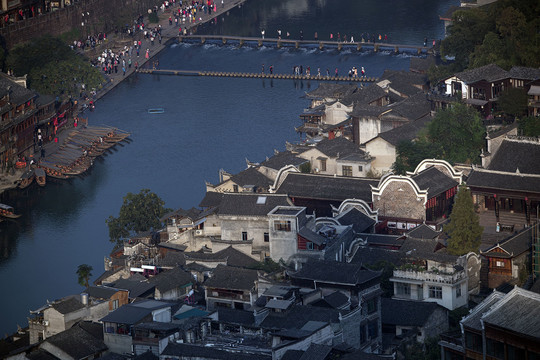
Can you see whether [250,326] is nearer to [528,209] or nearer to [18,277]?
[528,209]

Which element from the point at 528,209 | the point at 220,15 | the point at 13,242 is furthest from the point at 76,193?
the point at 220,15

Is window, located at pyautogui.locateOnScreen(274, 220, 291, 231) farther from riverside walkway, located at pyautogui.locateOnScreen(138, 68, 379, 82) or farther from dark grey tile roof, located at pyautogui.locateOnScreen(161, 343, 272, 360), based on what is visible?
riverside walkway, located at pyautogui.locateOnScreen(138, 68, 379, 82)

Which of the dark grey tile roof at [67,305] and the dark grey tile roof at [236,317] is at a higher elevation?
the dark grey tile roof at [236,317]

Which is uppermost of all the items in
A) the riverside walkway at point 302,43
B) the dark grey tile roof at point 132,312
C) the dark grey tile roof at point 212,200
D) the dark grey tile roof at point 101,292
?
the dark grey tile roof at point 132,312

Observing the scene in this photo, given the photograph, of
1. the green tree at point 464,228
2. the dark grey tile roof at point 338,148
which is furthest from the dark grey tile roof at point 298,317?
the dark grey tile roof at point 338,148

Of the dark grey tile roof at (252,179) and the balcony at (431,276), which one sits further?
the dark grey tile roof at (252,179)

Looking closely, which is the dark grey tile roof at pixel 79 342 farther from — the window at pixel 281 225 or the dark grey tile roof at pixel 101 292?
the window at pixel 281 225

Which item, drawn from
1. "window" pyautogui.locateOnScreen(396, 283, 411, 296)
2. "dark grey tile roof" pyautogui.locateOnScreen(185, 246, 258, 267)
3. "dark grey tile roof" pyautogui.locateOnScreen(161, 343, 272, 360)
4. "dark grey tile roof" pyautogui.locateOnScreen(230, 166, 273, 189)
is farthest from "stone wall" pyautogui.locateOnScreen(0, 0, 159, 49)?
"dark grey tile roof" pyautogui.locateOnScreen(161, 343, 272, 360)

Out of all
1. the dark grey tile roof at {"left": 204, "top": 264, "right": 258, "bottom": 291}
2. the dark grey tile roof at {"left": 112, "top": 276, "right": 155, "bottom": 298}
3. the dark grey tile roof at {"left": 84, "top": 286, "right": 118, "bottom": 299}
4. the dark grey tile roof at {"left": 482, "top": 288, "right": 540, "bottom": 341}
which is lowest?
the dark grey tile roof at {"left": 112, "top": 276, "right": 155, "bottom": 298}
